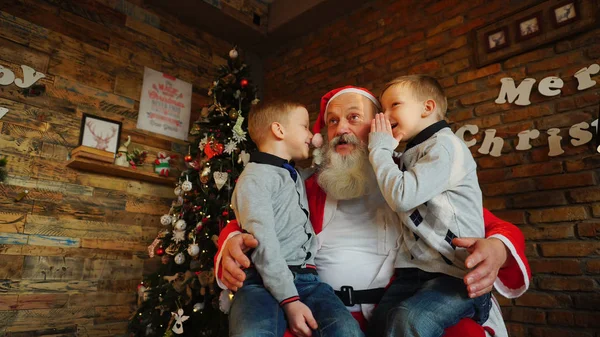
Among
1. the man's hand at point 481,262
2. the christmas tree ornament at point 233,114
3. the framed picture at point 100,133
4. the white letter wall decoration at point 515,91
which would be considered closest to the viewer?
the man's hand at point 481,262

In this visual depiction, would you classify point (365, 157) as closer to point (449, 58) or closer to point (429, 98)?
point (429, 98)

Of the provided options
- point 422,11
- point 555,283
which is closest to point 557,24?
point 422,11

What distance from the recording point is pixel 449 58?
342 centimetres

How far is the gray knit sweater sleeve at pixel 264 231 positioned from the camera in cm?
124

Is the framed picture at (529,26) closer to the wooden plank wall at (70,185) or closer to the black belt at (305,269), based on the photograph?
the black belt at (305,269)

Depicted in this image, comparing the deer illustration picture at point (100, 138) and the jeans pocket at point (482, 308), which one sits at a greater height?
the deer illustration picture at point (100, 138)

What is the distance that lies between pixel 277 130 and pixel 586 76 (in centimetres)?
226

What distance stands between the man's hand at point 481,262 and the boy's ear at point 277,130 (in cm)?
79

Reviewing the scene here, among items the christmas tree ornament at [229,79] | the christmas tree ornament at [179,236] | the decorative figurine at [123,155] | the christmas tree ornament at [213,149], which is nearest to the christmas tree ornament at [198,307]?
the christmas tree ornament at [179,236]

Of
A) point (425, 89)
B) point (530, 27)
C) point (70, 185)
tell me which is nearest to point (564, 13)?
point (530, 27)

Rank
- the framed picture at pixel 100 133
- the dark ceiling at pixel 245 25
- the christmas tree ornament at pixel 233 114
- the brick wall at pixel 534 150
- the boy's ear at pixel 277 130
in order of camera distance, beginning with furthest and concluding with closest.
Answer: the dark ceiling at pixel 245 25 → the framed picture at pixel 100 133 → the christmas tree ornament at pixel 233 114 → the brick wall at pixel 534 150 → the boy's ear at pixel 277 130

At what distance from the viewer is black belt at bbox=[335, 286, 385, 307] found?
1.42 m

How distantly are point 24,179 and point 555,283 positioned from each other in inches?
153

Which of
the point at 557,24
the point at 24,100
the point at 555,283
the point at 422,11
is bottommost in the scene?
the point at 555,283
